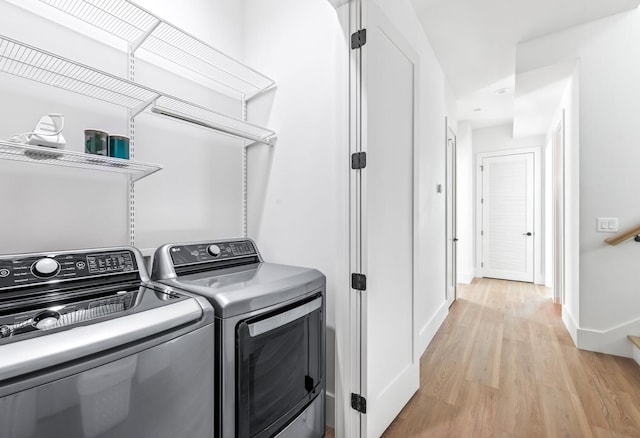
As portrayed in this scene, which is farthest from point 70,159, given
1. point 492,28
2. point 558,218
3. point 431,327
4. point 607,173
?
point 558,218

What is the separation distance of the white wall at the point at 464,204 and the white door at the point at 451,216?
1.04 m

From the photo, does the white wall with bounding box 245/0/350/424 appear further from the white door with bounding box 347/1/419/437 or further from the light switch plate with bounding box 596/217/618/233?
the light switch plate with bounding box 596/217/618/233

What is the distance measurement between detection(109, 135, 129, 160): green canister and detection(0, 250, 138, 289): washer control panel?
0.41 m

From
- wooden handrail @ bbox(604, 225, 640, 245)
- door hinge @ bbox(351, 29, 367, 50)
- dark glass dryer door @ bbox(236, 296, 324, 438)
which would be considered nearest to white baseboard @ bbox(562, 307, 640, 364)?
wooden handrail @ bbox(604, 225, 640, 245)

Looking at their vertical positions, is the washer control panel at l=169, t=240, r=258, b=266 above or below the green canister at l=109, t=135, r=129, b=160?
below

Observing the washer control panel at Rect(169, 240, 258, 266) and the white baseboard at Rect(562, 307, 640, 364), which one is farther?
the white baseboard at Rect(562, 307, 640, 364)

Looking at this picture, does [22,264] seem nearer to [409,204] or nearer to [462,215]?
[409,204]

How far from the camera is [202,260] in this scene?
4.95 feet

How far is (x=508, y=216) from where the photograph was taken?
5.49 m

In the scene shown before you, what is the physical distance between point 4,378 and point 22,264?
60 cm

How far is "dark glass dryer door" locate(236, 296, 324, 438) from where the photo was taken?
42.3 inches

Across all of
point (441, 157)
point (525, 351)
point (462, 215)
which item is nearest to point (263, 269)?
point (525, 351)

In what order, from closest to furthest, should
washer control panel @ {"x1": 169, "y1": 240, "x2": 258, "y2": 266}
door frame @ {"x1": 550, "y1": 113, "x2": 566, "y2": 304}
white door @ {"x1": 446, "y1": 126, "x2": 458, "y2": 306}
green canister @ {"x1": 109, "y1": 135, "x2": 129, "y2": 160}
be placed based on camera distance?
green canister @ {"x1": 109, "y1": 135, "x2": 129, "y2": 160}
washer control panel @ {"x1": 169, "y1": 240, "x2": 258, "y2": 266}
door frame @ {"x1": 550, "y1": 113, "x2": 566, "y2": 304}
white door @ {"x1": 446, "y1": 126, "x2": 458, "y2": 306}

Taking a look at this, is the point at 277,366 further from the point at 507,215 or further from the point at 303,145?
the point at 507,215
